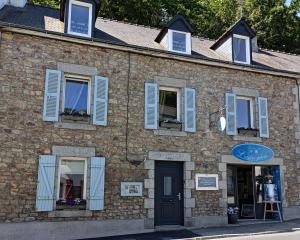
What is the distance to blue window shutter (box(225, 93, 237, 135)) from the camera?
40.5 ft

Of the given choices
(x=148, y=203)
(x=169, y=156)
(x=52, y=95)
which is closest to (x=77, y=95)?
(x=52, y=95)

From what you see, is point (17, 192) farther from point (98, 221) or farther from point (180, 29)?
point (180, 29)

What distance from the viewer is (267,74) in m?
13.5

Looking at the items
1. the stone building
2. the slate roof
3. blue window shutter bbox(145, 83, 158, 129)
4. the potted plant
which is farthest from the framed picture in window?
the slate roof

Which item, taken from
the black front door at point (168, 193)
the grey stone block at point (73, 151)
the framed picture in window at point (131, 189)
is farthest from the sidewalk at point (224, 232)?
→ the grey stone block at point (73, 151)

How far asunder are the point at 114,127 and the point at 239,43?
5.89 m

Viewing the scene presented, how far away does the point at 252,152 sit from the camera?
1255 centimetres

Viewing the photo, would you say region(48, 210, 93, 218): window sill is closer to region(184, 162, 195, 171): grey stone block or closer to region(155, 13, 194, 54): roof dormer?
region(184, 162, 195, 171): grey stone block

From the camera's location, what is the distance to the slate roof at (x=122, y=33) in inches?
440

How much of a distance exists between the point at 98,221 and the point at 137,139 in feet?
8.61

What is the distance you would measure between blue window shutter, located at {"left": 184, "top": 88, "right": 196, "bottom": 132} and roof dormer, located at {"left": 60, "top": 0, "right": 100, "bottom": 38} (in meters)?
3.58

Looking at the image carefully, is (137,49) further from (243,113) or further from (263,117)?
(263,117)

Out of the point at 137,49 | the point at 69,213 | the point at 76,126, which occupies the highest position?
the point at 137,49

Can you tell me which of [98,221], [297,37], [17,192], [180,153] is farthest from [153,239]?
[297,37]
